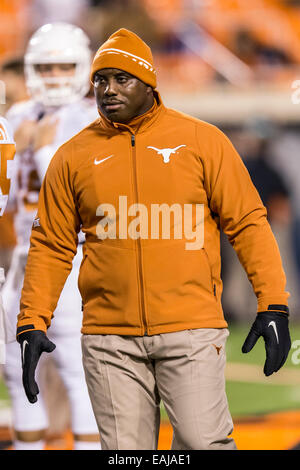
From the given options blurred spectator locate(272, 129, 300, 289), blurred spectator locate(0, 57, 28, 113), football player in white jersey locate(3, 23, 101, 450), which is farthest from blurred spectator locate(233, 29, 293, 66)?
football player in white jersey locate(3, 23, 101, 450)

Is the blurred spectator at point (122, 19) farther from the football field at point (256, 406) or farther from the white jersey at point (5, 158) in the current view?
the white jersey at point (5, 158)

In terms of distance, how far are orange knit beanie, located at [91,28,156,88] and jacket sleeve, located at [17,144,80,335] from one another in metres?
0.33

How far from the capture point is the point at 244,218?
326 cm

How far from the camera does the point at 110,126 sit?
131 inches

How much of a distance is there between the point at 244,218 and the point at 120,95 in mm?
574

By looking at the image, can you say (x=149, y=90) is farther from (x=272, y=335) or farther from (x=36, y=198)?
(x=36, y=198)

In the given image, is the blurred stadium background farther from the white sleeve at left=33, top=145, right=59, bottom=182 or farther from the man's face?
the man's face

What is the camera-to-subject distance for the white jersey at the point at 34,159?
4.21m

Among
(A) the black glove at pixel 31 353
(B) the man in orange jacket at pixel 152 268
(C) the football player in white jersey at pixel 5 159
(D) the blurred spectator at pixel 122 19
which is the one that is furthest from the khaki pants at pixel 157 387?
(D) the blurred spectator at pixel 122 19

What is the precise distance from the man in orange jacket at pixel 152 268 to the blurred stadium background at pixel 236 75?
15.2 feet

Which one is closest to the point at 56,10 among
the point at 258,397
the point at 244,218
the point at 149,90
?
the point at 258,397
